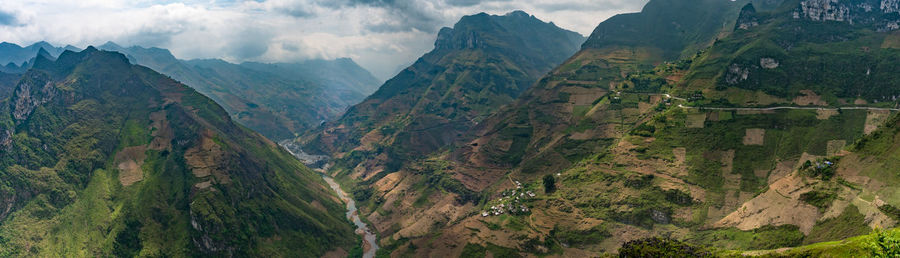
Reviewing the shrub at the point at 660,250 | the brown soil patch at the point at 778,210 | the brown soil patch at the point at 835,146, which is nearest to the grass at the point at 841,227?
the brown soil patch at the point at 778,210

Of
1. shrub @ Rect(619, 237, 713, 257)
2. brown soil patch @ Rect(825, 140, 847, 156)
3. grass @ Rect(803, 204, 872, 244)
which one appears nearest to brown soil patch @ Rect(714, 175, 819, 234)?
grass @ Rect(803, 204, 872, 244)

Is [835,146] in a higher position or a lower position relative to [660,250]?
higher

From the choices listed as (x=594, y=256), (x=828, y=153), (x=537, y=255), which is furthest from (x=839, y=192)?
(x=537, y=255)

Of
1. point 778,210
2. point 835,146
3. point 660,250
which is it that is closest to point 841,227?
point 778,210

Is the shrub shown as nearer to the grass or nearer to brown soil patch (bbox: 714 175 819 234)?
the grass

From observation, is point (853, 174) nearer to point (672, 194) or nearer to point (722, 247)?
point (722, 247)

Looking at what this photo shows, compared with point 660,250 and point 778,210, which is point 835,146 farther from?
point 660,250

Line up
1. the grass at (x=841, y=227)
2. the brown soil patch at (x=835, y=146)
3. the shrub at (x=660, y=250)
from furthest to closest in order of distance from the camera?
1. the brown soil patch at (x=835, y=146)
2. the grass at (x=841, y=227)
3. the shrub at (x=660, y=250)

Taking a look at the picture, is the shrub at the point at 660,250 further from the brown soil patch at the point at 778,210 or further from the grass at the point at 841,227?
the brown soil patch at the point at 778,210

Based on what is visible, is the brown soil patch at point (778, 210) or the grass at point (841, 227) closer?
the grass at point (841, 227)

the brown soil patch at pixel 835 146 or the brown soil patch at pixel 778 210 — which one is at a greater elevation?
the brown soil patch at pixel 835 146
